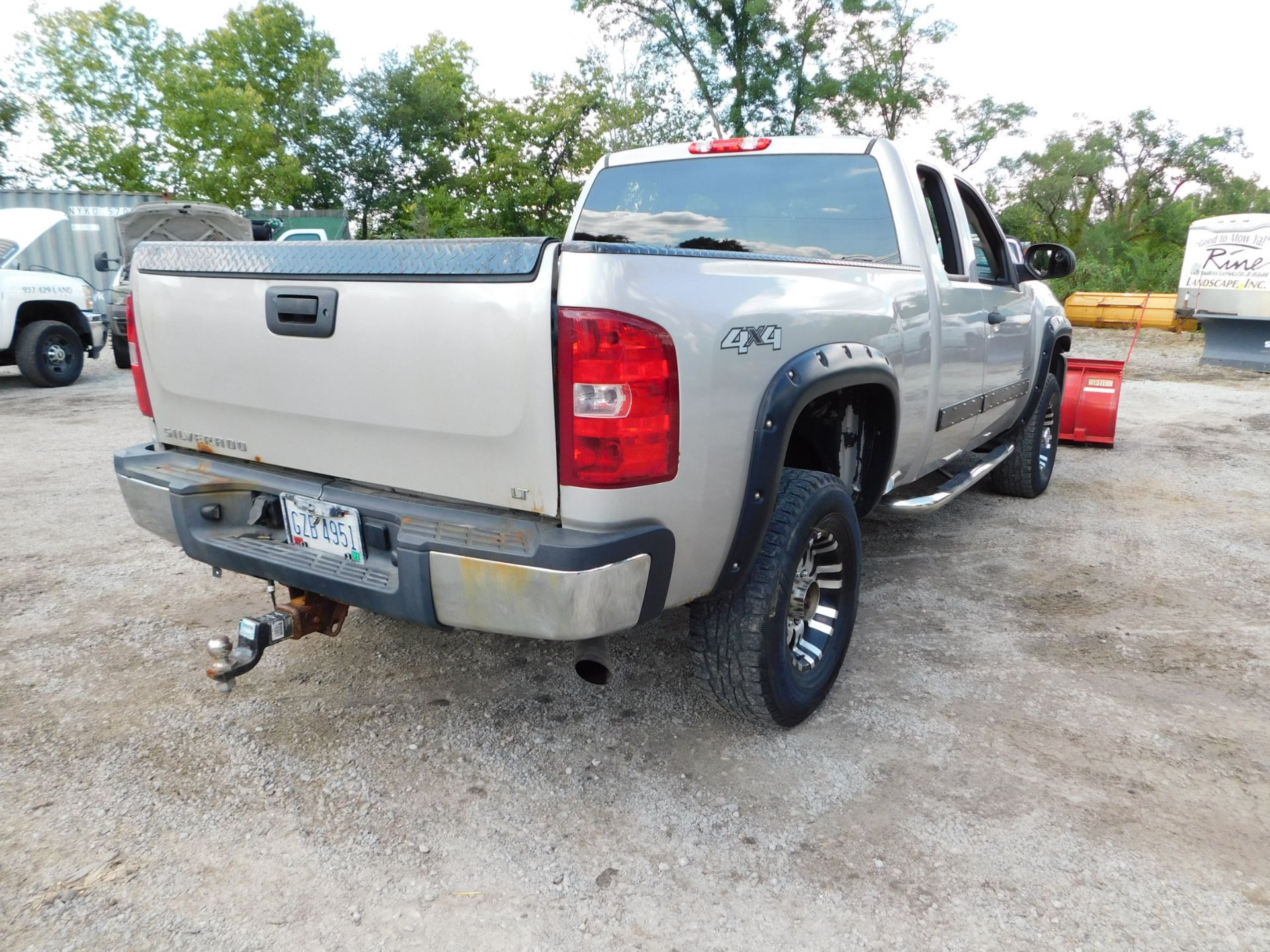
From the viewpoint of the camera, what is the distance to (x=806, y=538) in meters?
2.63

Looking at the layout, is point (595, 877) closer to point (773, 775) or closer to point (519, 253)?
point (773, 775)

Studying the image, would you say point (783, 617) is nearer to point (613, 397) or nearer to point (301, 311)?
point (613, 397)

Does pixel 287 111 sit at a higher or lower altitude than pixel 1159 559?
higher

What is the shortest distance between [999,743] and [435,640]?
203cm

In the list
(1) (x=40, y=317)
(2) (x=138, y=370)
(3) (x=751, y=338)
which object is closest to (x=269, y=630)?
(2) (x=138, y=370)

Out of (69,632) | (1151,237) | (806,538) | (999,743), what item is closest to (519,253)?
(806,538)

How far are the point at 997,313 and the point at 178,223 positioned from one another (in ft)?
41.2

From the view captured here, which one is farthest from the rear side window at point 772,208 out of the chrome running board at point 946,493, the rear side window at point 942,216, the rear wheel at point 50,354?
the rear wheel at point 50,354

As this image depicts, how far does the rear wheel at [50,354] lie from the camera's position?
10117 mm

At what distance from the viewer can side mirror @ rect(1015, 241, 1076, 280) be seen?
14.8ft

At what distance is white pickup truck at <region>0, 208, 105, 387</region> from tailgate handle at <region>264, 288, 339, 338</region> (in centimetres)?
946

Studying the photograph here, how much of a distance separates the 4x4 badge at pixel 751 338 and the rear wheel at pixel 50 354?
1068 centimetres

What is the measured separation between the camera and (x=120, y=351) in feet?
39.2

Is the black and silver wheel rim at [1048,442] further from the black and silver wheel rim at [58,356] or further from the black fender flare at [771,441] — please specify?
the black and silver wheel rim at [58,356]
